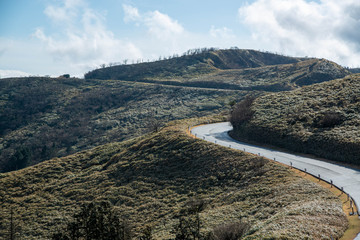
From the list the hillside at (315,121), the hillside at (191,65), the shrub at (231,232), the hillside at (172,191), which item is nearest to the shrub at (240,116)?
the hillside at (315,121)

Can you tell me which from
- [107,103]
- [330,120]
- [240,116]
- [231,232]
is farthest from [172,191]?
[107,103]

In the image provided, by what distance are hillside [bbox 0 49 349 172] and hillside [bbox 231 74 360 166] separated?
26060 mm

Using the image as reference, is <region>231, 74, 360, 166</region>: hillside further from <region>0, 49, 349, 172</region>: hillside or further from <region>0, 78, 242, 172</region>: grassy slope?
<region>0, 78, 242, 172</region>: grassy slope

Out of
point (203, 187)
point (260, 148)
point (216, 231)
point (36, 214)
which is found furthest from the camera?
point (260, 148)

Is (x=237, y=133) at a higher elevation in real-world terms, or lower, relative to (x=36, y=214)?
higher

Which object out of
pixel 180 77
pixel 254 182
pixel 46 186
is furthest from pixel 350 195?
pixel 180 77

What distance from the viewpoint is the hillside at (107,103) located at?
7369 cm

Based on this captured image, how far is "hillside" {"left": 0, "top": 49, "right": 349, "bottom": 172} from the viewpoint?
73.7 meters

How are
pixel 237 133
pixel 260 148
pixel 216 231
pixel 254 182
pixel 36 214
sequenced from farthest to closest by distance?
pixel 237 133
pixel 260 148
pixel 36 214
pixel 254 182
pixel 216 231

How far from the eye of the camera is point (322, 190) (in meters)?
17.6

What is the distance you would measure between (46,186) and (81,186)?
213 inches

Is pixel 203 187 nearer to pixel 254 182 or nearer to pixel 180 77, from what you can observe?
pixel 254 182

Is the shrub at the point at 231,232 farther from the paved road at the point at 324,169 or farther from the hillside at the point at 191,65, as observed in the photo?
the hillside at the point at 191,65

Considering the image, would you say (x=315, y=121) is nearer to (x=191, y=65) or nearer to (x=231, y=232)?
(x=231, y=232)
